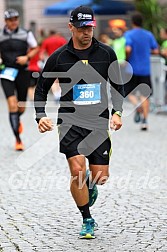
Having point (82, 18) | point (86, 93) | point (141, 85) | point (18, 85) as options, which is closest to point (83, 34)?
point (82, 18)

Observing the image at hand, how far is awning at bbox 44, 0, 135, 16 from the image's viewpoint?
28859 millimetres

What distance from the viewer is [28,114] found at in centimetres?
2009

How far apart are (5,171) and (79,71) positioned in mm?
3894

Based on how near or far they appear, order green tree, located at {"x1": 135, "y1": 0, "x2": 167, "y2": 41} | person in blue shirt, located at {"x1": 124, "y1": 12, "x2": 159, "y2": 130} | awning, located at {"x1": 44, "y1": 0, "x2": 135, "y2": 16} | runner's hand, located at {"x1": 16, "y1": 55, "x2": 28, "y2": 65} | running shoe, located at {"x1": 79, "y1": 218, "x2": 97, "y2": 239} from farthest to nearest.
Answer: awning, located at {"x1": 44, "y1": 0, "x2": 135, "y2": 16}
green tree, located at {"x1": 135, "y1": 0, "x2": 167, "y2": 41}
person in blue shirt, located at {"x1": 124, "y1": 12, "x2": 159, "y2": 130}
runner's hand, located at {"x1": 16, "y1": 55, "x2": 28, "y2": 65}
running shoe, located at {"x1": 79, "y1": 218, "x2": 97, "y2": 239}

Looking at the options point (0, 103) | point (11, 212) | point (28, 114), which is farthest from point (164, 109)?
point (11, 212)

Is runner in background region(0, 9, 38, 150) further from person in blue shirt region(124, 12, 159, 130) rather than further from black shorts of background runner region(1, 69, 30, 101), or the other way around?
person in blue shirt region(124, 12, 159, 130)

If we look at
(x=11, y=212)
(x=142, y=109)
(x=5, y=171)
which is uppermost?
(x=11, y=212)

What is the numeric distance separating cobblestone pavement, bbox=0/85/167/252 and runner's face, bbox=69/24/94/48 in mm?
1532

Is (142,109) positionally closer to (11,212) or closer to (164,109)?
(164,109)

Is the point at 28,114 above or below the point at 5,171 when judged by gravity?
below

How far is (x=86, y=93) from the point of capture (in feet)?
22.0

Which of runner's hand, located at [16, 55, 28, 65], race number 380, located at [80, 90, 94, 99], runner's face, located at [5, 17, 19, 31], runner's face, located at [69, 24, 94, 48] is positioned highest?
runner's face, located at [69, 24, 94, 48]

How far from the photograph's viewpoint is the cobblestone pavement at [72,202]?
6.54 m

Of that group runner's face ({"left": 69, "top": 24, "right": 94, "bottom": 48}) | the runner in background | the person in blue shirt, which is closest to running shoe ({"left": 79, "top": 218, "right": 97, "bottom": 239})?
runner's face ({"left": 69, "top": 24, "right": 94, "bottom": 48})
